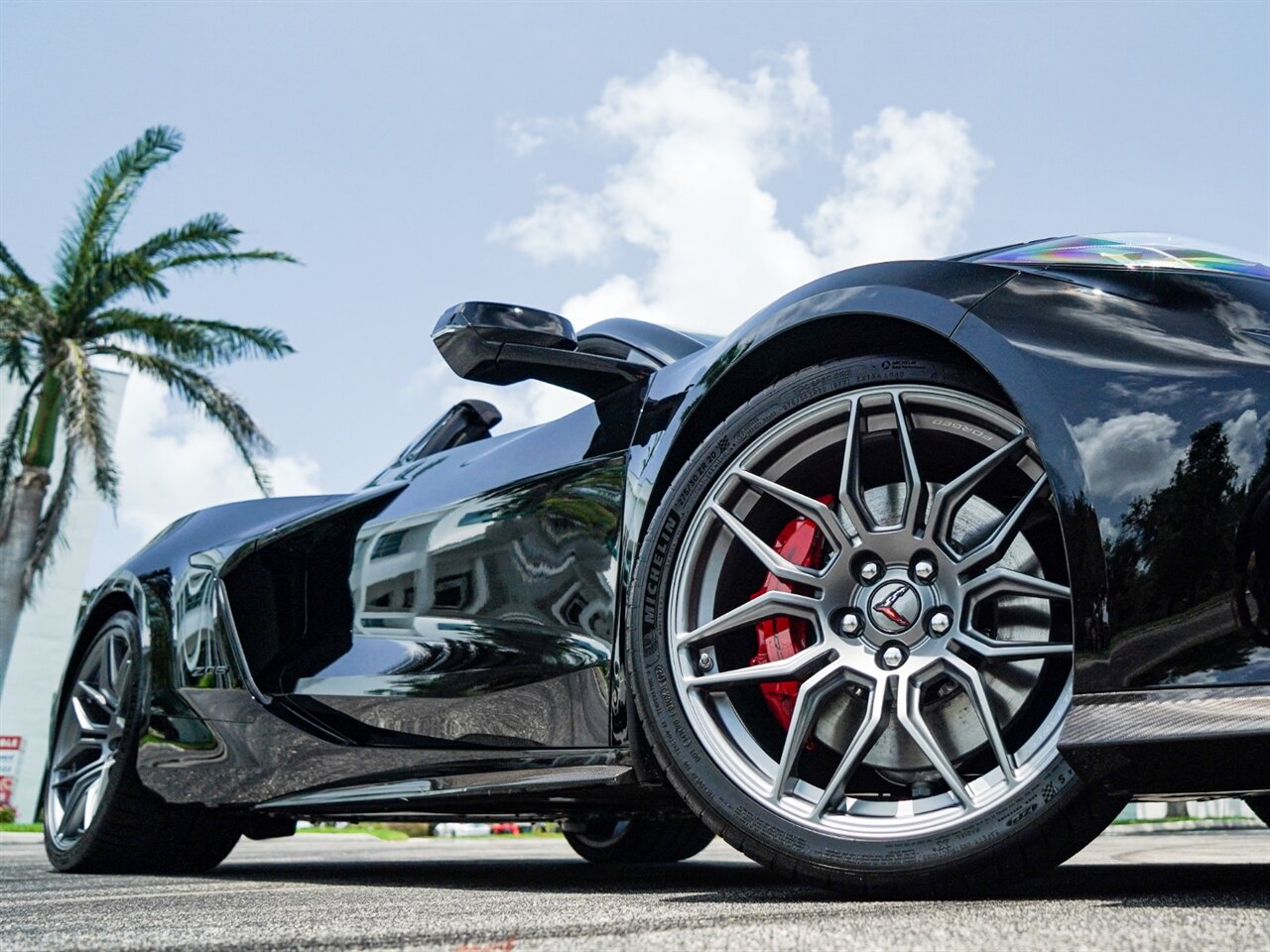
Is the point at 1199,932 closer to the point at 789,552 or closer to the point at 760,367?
the point at 789,552

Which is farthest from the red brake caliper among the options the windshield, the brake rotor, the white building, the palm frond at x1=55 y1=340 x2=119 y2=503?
the white building

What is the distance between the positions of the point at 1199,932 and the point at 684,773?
91 centimetres

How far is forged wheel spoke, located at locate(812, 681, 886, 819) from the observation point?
1.97 meters

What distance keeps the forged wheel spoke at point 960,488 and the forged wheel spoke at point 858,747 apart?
9.8 inches

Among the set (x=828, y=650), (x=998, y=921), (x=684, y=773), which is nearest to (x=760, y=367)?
(x=828, y=650)

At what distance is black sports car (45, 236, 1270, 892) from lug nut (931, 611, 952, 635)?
10 mm

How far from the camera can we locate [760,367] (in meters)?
2.30

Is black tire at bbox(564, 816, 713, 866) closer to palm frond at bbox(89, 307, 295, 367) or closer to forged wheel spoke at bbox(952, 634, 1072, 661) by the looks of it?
forged wheel spoke at bbox(952, 634, 1072, 661)

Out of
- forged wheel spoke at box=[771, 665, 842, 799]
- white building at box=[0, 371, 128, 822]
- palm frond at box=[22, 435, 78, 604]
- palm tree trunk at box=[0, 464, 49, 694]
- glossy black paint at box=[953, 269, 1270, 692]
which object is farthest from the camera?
white building at box=[0, 371, 128, 822]

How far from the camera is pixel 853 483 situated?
81.8 inches

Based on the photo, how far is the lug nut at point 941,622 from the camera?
77.4 inches

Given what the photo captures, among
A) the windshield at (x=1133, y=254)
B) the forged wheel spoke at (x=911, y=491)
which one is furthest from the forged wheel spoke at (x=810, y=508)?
the windshield at (x=1133, y=254)

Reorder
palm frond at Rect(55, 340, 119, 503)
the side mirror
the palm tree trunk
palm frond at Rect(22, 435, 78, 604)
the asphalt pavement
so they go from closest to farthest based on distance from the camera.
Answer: the asphalt pavement
the side mirror
palm frond at Rect(55, 340, 119, 503)
palm frond at Rect(22, 435, 78, 604)
the palm tree trunk

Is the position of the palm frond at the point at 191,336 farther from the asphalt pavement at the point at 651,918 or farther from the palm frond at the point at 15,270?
the asphalt pavement at the point at 651,918
